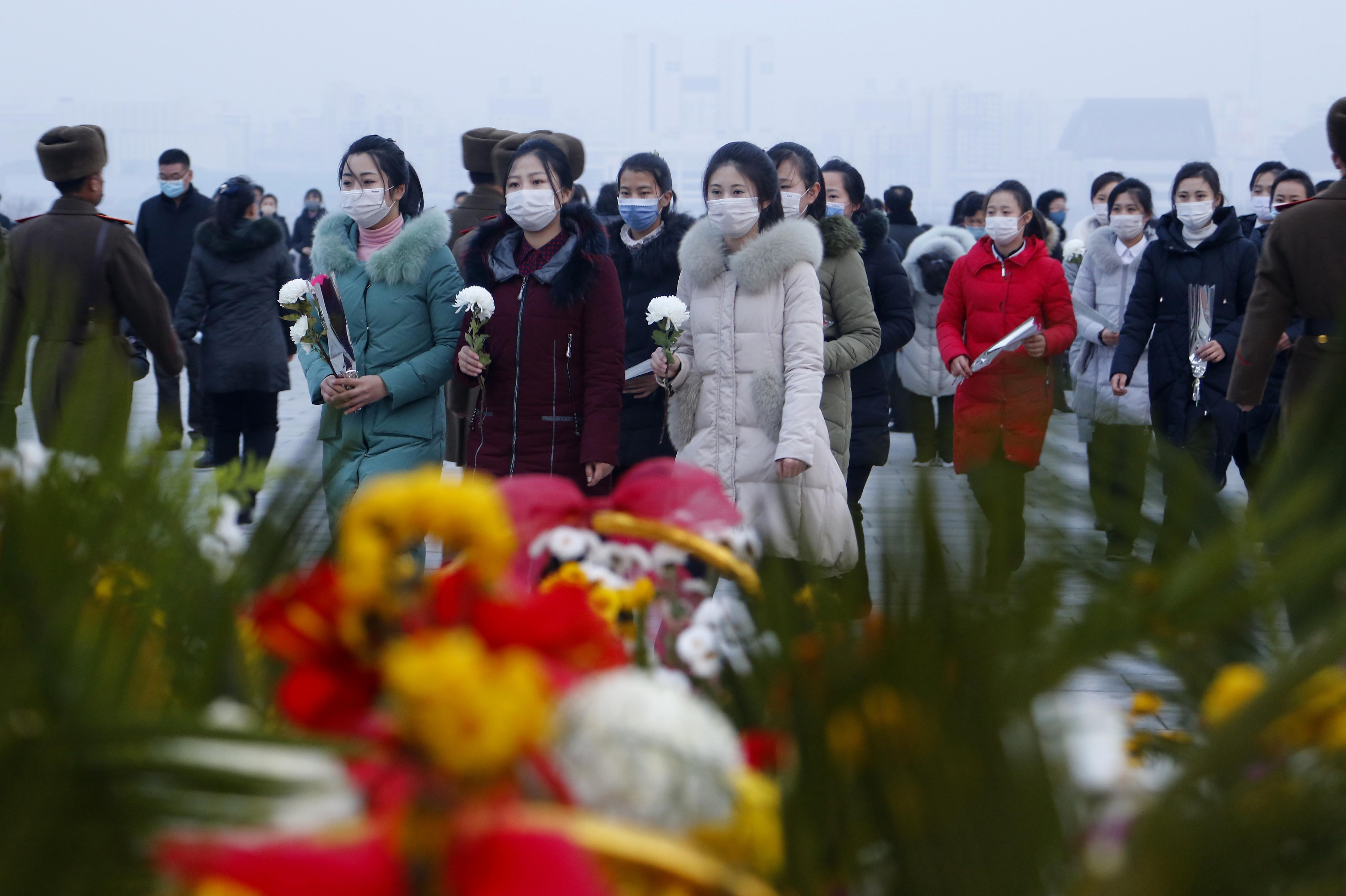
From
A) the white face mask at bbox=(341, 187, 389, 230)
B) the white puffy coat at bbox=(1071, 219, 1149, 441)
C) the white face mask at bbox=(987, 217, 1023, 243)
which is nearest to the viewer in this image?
the white face mask at bbox=(341, 187, 389, 230)

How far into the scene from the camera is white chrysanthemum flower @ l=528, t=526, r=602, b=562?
41.7 inches

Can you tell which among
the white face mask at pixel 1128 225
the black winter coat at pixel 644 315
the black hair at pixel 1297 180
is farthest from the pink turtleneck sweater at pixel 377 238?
the black hair at pixel 1297 180

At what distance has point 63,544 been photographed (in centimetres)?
70

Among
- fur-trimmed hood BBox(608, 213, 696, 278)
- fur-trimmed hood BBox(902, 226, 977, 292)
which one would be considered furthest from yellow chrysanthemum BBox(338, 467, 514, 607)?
fur-trimmed hood BBox(902, 226, 977, 292)

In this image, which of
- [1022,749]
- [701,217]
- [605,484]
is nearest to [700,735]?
[1022,749]

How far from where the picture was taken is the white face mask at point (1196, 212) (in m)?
6.41

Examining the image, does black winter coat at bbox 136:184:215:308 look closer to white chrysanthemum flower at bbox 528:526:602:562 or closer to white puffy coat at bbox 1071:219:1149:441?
white puffy coat at bbox 1071:219:1149:441

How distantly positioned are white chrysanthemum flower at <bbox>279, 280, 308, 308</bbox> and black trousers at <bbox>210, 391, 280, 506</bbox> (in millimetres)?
2821

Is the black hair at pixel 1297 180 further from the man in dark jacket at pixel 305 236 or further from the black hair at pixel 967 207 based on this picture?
the man in dark jacket at pixel 305 236

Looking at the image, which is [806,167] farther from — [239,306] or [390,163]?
[239,306]

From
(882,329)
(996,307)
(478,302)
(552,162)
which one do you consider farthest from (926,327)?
(478,302)

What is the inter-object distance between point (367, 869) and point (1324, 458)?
2.28 feet

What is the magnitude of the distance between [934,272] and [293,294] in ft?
16.3

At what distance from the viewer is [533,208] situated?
4.29 m
